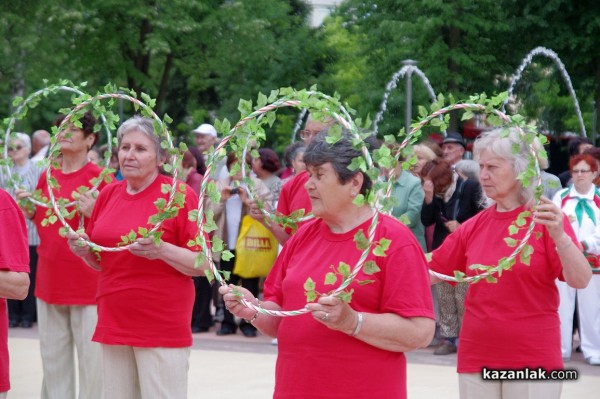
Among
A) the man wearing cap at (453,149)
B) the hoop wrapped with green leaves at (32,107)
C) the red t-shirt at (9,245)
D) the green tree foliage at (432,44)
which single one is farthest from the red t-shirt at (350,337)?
the green tree foliage at (432,44)

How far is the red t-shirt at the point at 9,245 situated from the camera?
5441 mm

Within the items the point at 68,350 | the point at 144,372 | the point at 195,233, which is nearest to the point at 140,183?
the point at 195,233

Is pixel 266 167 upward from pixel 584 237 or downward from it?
upward

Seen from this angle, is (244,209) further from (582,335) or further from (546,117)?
(546,117)

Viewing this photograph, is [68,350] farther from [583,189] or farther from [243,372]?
[583,189]

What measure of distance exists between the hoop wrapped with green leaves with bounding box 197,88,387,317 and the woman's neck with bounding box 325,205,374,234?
0.35ft

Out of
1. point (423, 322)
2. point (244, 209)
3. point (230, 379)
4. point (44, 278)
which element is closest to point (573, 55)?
point (244, 209)

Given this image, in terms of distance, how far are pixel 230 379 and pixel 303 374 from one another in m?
5.94

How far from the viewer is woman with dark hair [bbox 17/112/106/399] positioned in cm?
810

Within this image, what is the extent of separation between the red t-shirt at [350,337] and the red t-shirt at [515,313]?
1129 mm

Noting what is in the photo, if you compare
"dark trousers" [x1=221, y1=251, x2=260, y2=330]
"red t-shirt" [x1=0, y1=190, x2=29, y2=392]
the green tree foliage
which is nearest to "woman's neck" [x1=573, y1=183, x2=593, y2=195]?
"dark trousers" [x1=221, y1=251, x2=260, y2=330]

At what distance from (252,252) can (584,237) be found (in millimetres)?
3947

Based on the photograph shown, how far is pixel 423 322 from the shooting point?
15.5 feet

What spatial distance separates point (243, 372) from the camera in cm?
1096
